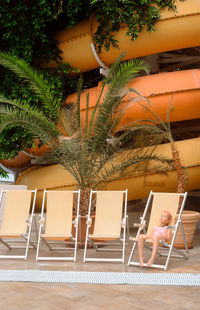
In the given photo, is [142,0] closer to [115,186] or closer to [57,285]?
[115,186]

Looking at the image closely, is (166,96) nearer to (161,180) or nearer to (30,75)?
(161,180)

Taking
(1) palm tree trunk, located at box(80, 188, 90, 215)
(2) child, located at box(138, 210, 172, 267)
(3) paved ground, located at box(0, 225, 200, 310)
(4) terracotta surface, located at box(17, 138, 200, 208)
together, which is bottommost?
(3) paved ground, located at box(0, 225, 200, 310)

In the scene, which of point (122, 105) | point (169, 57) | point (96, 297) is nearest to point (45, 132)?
point (122, 105)

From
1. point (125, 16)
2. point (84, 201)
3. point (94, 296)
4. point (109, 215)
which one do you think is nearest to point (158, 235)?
point (109, 215)

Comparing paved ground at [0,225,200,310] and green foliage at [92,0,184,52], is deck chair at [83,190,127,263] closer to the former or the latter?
paved ground at [0,225,200,310]

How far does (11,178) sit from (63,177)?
13.0ft

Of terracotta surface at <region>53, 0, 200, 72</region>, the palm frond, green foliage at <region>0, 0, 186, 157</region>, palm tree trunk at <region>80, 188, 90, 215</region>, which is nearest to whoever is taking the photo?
palm tree trunk at <region>80, 188, 90, 215</region>

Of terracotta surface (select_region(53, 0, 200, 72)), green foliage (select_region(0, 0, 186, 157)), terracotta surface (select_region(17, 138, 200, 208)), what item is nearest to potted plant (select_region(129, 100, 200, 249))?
terracotta surface (select_region(17, 138, 200, 208))

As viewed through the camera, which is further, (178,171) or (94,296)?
(178,171)

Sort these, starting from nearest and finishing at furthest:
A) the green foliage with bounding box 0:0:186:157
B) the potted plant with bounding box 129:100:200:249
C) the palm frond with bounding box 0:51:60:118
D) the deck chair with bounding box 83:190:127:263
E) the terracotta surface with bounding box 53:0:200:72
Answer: the deck chair with bounding box 83:190:127:263 < the potted plant with bounding box 129:100:200:249 < the palm frond with bounding box 0:51:60:118 < the terracotta surface with bounding box 53:0:200:72 < the green foliage with bounding box 0:0:186:157

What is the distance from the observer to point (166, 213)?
5.32 m

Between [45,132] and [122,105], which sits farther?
[122,105]

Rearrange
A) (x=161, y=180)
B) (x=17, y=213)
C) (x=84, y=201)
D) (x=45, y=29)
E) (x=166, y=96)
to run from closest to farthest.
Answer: (x=17, y=213) < (x=84, y=201) < (x=166, y=96) < (x=161, y=180) < (x=45, y=29)

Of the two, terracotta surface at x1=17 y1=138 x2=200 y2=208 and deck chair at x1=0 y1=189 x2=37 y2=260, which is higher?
terracotta surface at x1=17 y1=138 x2=200 y2=208
